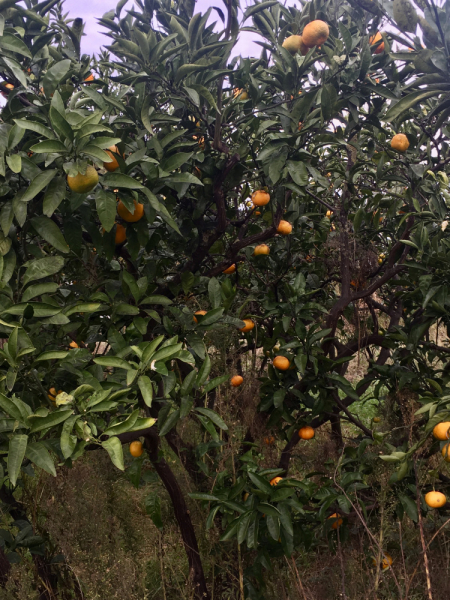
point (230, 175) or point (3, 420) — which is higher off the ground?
point (230, 175)

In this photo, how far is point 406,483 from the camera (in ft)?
6.48

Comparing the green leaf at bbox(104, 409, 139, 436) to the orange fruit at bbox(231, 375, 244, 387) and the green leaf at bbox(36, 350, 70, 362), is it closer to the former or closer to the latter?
the green leaf at bbox(36, 350, 70, 362)

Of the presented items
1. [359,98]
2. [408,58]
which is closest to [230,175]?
[359,98]

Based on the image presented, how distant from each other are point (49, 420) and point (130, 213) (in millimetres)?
674

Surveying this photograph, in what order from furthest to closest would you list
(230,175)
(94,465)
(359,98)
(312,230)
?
1. (94,465)
2. (312,230)
3. (230,175)
4. (359,98)

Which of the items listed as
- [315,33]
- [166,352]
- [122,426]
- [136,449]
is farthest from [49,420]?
[315,33]

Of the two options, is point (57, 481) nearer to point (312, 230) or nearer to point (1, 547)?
point (1, 547)

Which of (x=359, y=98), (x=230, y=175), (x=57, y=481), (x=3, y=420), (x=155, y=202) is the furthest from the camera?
(x=57, y=481)

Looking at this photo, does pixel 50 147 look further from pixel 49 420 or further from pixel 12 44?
pixel 49 420

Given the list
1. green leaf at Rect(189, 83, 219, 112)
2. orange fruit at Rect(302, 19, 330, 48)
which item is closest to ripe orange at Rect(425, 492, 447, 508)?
green leaf at Rect(189, 83, 219, 112)

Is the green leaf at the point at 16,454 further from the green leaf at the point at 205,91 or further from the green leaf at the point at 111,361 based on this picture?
the green leaf at the point at 205,91

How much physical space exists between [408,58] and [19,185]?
116cm

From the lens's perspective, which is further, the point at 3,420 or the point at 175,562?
the point at 175,562

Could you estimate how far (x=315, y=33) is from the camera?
167 centimetres
